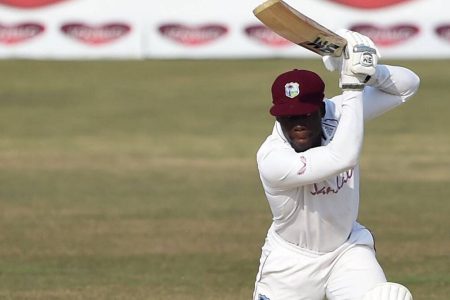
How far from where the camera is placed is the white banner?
2302cm

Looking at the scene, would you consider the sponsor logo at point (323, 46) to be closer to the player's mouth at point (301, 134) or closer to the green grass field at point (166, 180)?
the player's mouth at point (301, 134)

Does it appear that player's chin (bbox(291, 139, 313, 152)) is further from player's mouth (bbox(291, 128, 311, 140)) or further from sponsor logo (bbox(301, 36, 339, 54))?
sponsor logo (bbox(301, 36, 339, 54))

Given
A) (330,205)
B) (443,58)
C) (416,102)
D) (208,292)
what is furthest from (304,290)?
(443,58)

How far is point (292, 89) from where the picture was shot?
6.57 metres

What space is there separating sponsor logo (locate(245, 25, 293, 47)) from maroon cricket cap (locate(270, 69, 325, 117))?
16190 millimetres

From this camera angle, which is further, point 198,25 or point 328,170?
point 198,25

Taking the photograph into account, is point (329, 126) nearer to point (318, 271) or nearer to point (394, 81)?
point (394, 81)

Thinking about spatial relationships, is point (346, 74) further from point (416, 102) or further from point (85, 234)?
point (416, 102)

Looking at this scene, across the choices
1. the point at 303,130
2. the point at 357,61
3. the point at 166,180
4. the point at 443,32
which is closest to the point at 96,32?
the point at 443,32

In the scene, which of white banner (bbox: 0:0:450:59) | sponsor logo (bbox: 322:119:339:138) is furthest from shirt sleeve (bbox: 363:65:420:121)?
white banner (bbox: 0:0:450:59)

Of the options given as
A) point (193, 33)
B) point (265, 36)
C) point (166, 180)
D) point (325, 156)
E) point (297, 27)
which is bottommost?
point (166, 180)

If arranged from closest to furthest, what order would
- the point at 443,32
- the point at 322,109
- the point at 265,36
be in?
the point at 322,109
the point at 443,32
the point at 265,36

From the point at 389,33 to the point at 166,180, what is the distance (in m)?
8.74

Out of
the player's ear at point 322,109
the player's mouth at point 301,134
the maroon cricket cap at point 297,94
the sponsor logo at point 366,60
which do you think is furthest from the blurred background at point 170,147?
the sponsor logo at point 366,60
